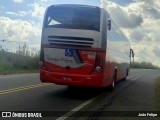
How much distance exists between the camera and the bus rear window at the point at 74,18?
48.1ft

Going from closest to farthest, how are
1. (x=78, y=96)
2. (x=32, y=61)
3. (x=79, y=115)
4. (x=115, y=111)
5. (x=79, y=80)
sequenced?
(x=79, y=115) → (x=115, y=111) → (x=79, y=80) → (x=78, y=96) → (x=32, y=61)

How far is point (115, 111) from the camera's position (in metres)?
12.1

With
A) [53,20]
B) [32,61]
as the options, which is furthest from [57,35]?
[32,61]

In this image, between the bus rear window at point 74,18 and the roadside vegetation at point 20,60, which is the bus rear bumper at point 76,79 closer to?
the bus rear window at point 74,18

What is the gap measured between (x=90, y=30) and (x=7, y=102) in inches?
169

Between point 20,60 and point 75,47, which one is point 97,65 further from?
point 20,60

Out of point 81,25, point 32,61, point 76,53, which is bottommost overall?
point 32,61

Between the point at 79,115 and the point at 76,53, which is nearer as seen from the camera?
the point at 79,115

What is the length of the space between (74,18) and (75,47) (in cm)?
114

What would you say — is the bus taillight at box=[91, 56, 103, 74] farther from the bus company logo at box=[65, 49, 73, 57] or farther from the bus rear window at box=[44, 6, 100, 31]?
the bus rear window at box=[44, 6, 100, 31]

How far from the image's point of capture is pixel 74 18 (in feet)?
48.4

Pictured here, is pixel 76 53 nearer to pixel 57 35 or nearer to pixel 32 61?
pixel 57 35

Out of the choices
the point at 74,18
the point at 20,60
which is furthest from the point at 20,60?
the point at 74,18

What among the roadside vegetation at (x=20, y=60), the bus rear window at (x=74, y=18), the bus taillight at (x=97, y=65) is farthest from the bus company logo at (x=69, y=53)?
the roadside vegetation at (x=20, y=60)
